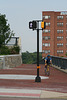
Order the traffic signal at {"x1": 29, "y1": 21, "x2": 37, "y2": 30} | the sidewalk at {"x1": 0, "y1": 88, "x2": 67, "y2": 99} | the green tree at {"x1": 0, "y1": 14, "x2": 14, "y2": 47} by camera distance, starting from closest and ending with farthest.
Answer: the sidewalk at {"x1": 0, "y1": 88, "x2": 67, "y2": 99} < the traffic signal at {"x1": 29, "y1": 21, "x2": 37, "y2": 30} < the green tree at {"x1": 0, "y1": 14, "x2": 14, "y2": 47}

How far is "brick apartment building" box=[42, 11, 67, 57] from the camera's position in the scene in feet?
433

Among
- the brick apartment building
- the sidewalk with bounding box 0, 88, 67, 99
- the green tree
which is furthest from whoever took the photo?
the brick apartment building

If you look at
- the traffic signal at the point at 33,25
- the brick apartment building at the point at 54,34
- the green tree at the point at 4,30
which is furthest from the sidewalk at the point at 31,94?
the brick apartment building at the point at 54,34

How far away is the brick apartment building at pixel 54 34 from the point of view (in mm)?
132125

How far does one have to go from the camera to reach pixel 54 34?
134m

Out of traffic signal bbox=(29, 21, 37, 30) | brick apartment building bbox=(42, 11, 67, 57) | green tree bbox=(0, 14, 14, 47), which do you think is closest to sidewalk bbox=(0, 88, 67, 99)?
traffic signal bbox=(29, 21, 37, 30)

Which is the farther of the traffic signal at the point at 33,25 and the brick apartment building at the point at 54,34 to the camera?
the brick apartment building at the point at 54,34

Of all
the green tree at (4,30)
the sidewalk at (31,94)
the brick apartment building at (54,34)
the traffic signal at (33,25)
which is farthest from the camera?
the brick apartment building at (54,34)

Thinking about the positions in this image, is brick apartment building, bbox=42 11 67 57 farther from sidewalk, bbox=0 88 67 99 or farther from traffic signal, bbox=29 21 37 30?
sidewalk, bbox=0 88 67 99

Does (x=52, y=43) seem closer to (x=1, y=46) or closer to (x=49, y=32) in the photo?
(x=49, y=32)

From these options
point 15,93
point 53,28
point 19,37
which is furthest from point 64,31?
point 15,93

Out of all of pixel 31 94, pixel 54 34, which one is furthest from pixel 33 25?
pixel 54 34

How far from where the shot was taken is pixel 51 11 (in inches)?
5162

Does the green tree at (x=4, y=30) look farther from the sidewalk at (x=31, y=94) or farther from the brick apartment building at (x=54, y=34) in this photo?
the brick apartment building at (x=54, y=34)
